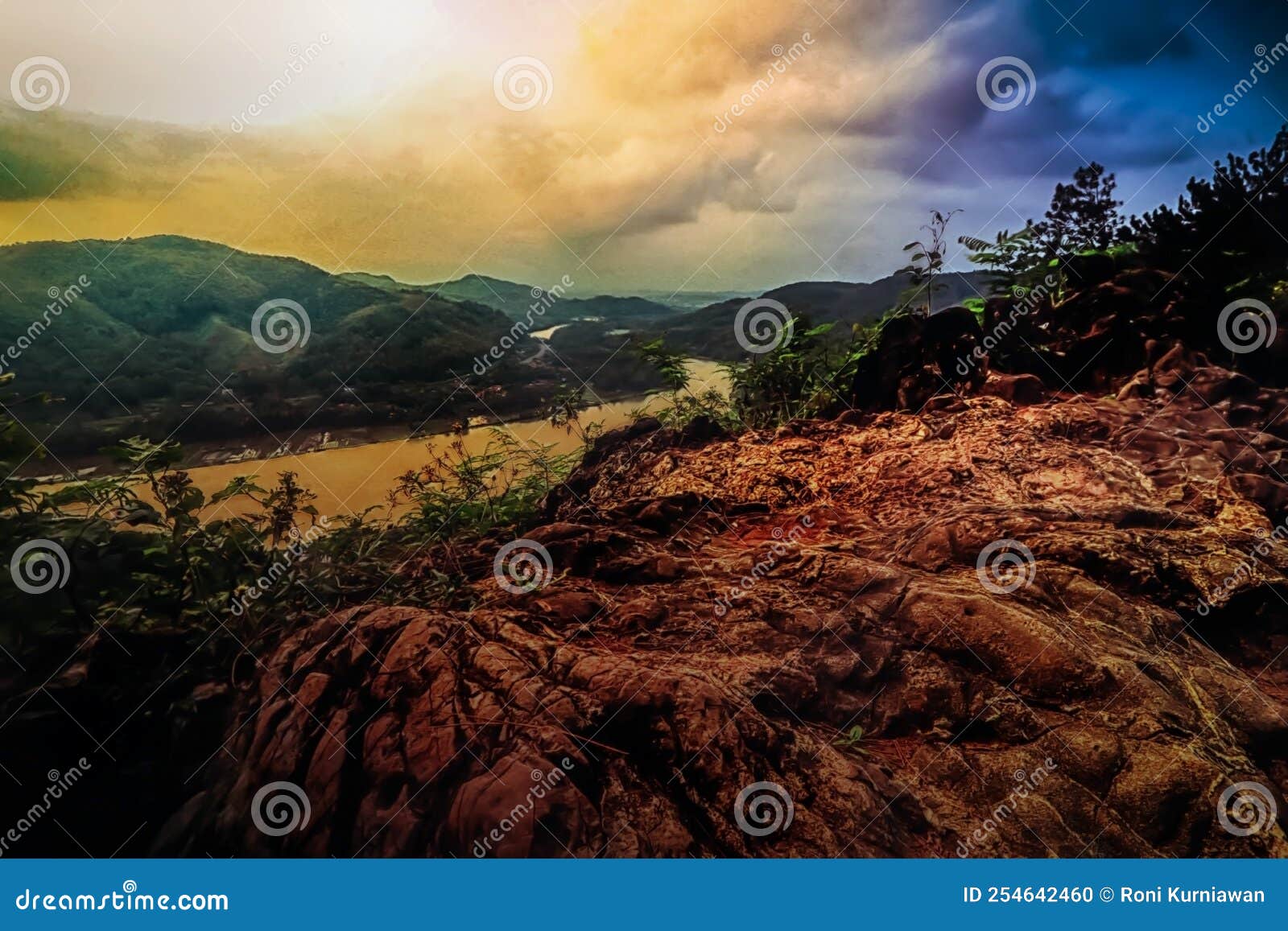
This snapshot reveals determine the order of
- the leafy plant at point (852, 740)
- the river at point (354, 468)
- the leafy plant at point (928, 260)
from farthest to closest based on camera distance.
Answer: the leafy plant at point (928, 260)
the river at point (354, 468)
the leafy plant at point (852, 740)

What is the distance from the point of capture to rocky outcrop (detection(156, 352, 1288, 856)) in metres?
3.22

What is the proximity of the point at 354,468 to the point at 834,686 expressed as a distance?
122 inches

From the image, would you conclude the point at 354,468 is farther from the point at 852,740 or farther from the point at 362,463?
the point at 852,740

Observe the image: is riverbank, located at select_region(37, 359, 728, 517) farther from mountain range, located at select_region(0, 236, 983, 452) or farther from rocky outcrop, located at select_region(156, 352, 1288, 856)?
rocky outcrop, located at select_region(156, 352, 1288, 856)

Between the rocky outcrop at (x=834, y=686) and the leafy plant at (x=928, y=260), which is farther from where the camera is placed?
the leafy plant at (x=928, y=260)

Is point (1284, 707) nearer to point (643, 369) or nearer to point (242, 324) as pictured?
point (643, 369)

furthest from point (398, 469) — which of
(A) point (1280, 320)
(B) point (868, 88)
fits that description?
(A) point (1280, 320)

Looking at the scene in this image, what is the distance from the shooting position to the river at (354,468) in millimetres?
4316

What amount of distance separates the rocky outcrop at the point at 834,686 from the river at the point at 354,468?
29.0 inches

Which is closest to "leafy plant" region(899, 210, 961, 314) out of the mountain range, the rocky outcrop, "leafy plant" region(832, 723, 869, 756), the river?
the rocky outcrop

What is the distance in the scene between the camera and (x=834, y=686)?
3.65 metres

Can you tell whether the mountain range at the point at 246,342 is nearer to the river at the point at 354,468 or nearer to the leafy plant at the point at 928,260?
A: the river at the point at 354,468

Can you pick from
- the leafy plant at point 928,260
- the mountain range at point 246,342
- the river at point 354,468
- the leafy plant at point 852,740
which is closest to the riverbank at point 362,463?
the river at point 354,468

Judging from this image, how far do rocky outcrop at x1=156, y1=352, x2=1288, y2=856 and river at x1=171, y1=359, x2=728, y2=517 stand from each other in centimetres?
74
